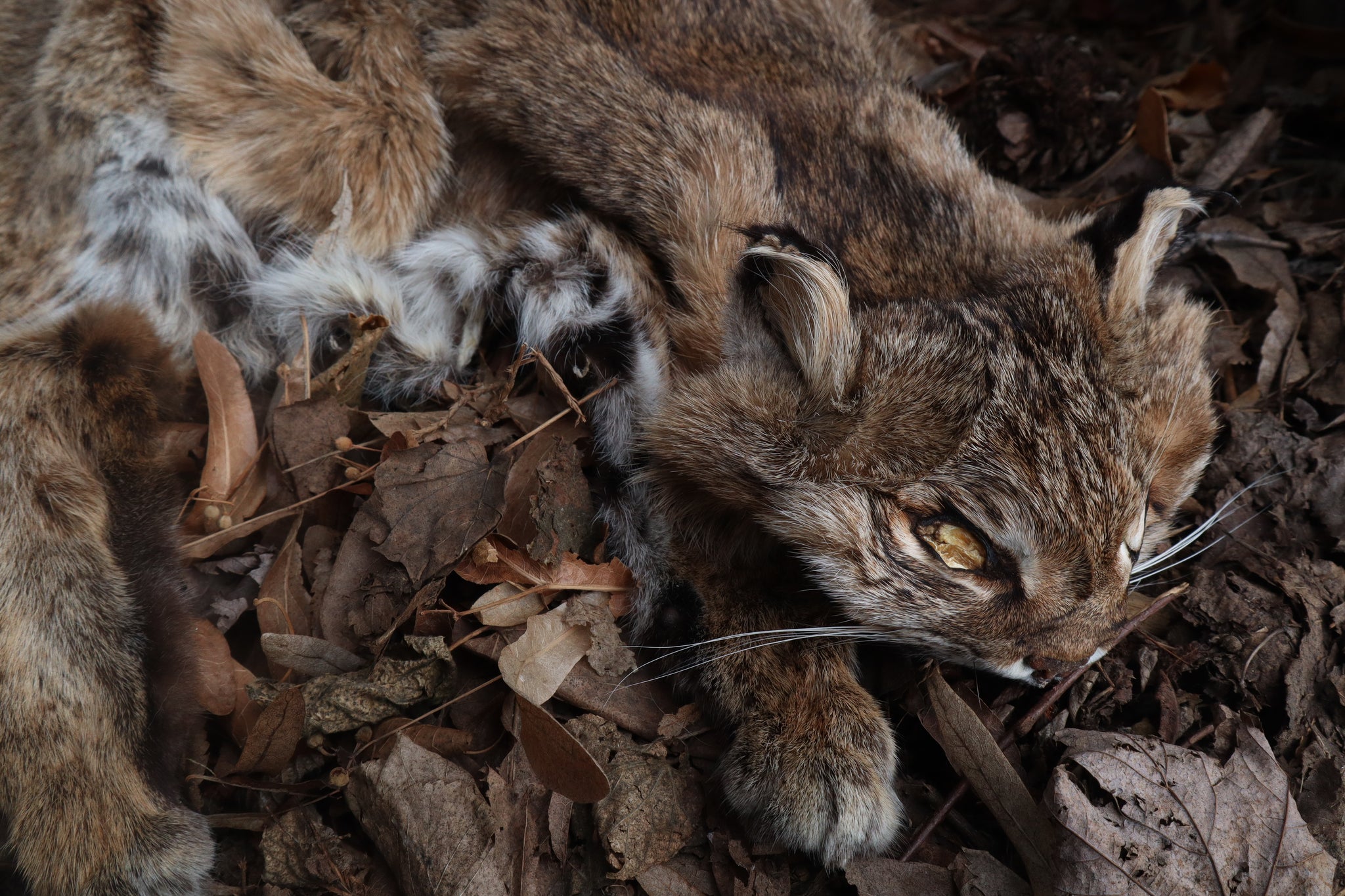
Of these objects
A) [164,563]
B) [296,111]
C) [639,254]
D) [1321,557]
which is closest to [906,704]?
[1321,557]

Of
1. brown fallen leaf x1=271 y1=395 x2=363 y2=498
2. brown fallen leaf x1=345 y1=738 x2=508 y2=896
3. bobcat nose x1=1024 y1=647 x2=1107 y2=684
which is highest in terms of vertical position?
bobcat nose x1=1024 y1=647 x2=1107 y2=684

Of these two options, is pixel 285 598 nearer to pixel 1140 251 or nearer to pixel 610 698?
pixel 610 698

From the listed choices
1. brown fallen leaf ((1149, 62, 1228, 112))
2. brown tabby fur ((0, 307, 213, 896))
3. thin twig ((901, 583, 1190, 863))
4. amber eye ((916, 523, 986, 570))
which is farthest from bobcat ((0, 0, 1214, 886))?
brown fallen leaf ((1149, 62, 1228, 112))

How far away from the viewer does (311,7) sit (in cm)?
386

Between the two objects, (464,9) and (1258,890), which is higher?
(464,9)

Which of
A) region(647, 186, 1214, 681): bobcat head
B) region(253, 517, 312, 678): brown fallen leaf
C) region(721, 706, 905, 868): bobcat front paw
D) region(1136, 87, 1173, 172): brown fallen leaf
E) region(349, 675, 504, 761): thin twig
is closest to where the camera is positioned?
region(647, 186, 1214, 681): bobcat head

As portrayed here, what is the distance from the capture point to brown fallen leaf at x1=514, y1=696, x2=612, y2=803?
2.80m

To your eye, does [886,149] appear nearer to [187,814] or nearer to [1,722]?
[187,814]

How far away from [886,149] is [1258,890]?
8.73 feet

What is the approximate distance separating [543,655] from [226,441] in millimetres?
1504

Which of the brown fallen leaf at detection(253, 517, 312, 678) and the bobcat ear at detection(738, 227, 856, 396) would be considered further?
the brown fallen leaf at detection(253, 517, 312, 678)

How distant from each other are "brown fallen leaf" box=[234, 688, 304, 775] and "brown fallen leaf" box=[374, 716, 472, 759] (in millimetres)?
242

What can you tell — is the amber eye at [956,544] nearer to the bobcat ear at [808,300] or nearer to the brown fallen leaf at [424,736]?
the bobcat ear at [808,300]

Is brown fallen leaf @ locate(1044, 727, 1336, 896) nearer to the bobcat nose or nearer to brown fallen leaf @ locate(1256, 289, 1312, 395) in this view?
the bobcat nose
